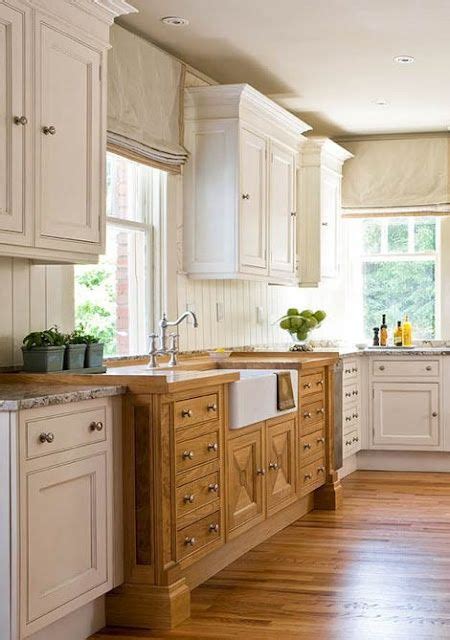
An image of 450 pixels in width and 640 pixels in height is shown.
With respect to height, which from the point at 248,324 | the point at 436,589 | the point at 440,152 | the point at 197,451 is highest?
the point at 440,152

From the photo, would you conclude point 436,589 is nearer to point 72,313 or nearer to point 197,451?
point 197,451

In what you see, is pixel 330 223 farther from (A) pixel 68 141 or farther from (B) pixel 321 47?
(A) pixel 68 141

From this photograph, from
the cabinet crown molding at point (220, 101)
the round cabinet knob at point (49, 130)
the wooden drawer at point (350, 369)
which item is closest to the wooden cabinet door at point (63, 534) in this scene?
the round cabinet knob at point (49, 130)

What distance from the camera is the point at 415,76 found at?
5.93 m

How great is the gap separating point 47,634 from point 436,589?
159 centimetres

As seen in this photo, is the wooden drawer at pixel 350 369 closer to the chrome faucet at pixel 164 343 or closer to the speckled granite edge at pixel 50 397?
the chrome faucet at pixel 164 343

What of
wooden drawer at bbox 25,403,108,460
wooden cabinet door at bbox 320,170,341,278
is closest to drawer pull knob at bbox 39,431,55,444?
wooden drawer at bbox 25,403,108,460

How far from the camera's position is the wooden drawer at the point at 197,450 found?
3699 mm

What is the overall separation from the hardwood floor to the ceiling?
244 centimetres

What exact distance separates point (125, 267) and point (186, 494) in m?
1.66

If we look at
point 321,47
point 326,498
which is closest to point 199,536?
point 326,498

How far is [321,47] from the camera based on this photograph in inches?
207

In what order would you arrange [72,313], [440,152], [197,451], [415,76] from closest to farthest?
[197,451] < [72,313] < [415,76] < [440,152]

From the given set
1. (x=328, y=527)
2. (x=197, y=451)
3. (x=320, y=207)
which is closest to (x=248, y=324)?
(x=320, y=207)
